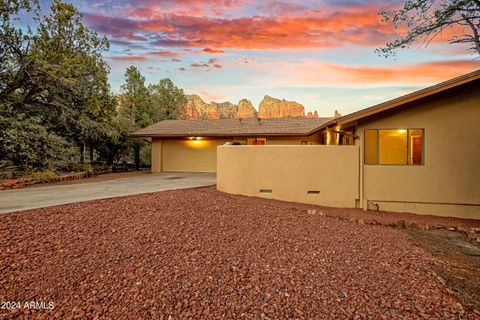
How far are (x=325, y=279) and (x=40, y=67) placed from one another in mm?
14823

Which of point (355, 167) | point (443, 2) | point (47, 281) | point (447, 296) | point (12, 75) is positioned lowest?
point (447, 296)

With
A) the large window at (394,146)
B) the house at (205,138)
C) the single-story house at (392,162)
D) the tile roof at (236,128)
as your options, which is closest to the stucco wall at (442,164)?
the single-story house at (392,162)

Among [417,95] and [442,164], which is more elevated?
[417,95]

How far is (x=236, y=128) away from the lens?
1777 centimetres

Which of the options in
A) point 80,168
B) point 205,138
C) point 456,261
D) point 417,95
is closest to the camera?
point 456,261

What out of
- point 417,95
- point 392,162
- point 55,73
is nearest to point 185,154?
point 55,73

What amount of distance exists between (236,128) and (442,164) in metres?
11.4

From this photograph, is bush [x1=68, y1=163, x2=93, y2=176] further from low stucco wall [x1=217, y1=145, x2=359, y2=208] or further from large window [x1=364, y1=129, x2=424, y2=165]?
large window [x1=364, y1=129, x2=424, y2=165]

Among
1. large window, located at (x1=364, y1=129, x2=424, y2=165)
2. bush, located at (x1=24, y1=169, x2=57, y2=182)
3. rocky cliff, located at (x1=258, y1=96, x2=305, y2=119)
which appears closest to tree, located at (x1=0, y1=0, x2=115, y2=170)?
bush, located at (x1=24, y1=169, x2=57, y2=182)

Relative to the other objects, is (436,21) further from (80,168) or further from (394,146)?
(80,168)

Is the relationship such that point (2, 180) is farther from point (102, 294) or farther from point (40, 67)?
point (102, 294)

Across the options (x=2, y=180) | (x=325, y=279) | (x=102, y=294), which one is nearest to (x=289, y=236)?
(x=325, y=279)

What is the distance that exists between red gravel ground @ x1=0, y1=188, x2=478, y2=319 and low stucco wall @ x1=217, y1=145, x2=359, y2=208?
3343 mm

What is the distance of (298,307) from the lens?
3111 millimetres
